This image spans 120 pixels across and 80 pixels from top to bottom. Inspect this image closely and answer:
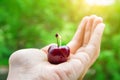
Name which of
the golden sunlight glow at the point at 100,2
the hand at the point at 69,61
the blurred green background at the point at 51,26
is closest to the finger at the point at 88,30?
the hand at the point at 69,61

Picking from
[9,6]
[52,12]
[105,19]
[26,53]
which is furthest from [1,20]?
[26,53]

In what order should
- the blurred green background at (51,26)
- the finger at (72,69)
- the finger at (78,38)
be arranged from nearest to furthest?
the finger at (72,69), the finger at (78,38), the blurred green background at (51,26)

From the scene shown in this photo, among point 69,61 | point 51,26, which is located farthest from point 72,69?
point 51,26

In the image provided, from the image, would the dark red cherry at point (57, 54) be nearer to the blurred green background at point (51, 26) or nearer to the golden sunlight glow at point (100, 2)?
the blurred green background at point (51, 26)

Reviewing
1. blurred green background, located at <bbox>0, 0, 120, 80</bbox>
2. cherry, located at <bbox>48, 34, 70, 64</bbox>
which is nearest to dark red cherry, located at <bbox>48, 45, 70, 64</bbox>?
cherry, located at <bbox>48, 34, 70, 64</bbox>

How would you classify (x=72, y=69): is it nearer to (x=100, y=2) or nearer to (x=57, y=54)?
(x=57, y=54)

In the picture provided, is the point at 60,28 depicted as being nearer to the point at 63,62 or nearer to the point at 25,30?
the point at 25,30
